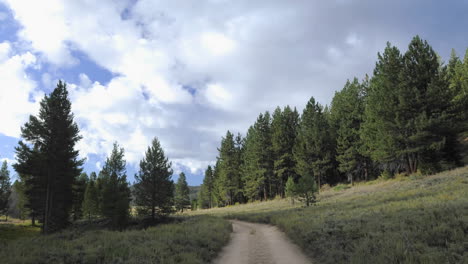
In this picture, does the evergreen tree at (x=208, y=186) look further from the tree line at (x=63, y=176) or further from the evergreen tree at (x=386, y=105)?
the evergreen tree at (x=386, y=105)

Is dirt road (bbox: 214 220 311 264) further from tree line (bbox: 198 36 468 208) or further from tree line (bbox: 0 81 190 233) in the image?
tree line (bbox: 0 81 190 233)

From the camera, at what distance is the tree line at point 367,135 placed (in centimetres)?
2986

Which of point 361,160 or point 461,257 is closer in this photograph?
point 461,257

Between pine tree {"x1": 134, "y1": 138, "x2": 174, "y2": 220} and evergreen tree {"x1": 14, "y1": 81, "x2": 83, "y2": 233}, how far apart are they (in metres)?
8.08

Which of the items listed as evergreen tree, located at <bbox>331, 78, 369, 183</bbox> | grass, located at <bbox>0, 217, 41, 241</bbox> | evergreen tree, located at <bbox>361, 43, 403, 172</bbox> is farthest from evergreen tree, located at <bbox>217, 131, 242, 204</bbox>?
grass, located at <bbox>0, 217, 41, 241</bbox>

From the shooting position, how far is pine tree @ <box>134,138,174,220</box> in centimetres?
3139

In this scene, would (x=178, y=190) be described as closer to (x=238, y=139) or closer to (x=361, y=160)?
(x=238, y=139)

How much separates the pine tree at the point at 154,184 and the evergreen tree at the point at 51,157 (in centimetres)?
808

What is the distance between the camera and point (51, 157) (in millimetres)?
26781

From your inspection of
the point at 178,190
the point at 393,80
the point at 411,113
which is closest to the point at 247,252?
the point at 411,113

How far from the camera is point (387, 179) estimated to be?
128 feet

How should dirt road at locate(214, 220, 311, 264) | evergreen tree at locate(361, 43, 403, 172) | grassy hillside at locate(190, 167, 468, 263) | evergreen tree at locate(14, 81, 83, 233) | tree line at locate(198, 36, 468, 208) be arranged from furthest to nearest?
1. evergreen tree at locate(361, 43, 403, 172)
2. tree line at locate(198, 36, 468, 208)
3. evergreen tree at locate(14, 81, 83, 233)
4. dirt road at locate(214, 220, 311, 264)
5. grassy hillside at locate(190, 167, 468, 263)

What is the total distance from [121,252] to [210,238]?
18.3 ft

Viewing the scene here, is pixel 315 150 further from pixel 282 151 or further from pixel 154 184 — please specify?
pixel 154 184
